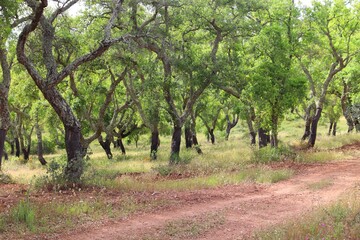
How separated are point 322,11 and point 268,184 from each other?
14.5 metres

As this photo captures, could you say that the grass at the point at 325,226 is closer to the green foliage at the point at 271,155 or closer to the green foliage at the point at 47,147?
the green foliage at the point at 271,155

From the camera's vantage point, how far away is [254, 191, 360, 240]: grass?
702 centimetres

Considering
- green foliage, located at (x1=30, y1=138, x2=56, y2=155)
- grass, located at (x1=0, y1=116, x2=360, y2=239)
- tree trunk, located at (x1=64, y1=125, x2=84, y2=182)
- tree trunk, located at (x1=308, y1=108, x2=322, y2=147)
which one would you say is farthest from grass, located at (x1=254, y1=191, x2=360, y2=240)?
green foliage, located at (x1=30, y1=138, x2=56, y2=155)

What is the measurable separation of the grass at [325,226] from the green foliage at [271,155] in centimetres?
1026

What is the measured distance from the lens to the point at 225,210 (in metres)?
9.60

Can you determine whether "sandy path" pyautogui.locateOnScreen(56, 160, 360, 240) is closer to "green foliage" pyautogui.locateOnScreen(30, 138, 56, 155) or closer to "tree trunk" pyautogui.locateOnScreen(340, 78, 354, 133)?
"tree trunk" pyautogui.locateOnScreen(340, 78, 354, 133)

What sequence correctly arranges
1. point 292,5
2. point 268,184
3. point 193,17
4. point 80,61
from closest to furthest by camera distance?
1. point 80,61
2. point 268,184
3. point 193,17
4. point 292,5

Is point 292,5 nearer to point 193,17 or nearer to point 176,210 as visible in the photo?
point 193,17

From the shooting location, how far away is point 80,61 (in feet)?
41.3

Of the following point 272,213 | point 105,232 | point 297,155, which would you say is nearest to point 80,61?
point 105,232

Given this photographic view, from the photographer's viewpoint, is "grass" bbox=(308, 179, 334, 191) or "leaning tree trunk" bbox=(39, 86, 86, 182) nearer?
"leaning tree trunk" bbox=(39, 86, 86, 182)

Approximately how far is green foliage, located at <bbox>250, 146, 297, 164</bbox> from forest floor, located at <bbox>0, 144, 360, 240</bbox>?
483 centimetres

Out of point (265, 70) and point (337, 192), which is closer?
point (337, 192)

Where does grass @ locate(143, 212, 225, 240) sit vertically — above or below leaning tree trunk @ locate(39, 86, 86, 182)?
below
